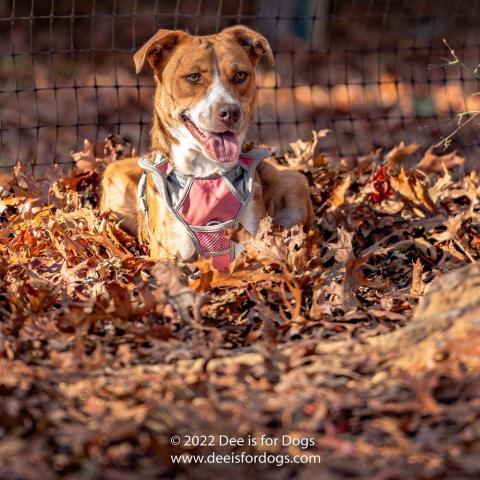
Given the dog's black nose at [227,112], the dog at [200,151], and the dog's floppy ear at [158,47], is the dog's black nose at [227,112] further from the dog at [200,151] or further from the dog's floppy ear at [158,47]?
the dog's floppy ear at [158,47]

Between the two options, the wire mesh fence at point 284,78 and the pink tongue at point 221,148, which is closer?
the pink tongue at point 221,148

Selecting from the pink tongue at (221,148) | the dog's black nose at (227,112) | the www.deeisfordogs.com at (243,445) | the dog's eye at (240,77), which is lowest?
the www.deeisfordogs.com at (243,445)

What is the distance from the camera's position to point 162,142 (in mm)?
4844

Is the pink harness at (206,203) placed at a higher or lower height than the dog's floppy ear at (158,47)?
lower

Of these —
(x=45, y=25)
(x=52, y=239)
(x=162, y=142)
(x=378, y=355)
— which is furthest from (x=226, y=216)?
(x=45, y=25)

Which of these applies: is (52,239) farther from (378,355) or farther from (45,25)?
(45,25)

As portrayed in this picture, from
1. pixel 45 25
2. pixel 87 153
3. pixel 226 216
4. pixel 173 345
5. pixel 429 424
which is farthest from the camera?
pixel 45 25

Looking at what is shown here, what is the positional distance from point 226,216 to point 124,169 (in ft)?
3.88

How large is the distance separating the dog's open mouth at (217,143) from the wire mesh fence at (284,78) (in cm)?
267

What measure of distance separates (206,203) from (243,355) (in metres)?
1.51

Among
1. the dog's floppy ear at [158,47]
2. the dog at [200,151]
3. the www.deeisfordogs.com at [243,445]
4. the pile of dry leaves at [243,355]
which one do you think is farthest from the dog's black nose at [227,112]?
the www.deeisfordogs.com at [243,445]

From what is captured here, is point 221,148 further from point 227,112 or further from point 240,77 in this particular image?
point 240,77

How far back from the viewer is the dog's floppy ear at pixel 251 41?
4.97m

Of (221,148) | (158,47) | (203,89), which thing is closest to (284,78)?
(158,47)
